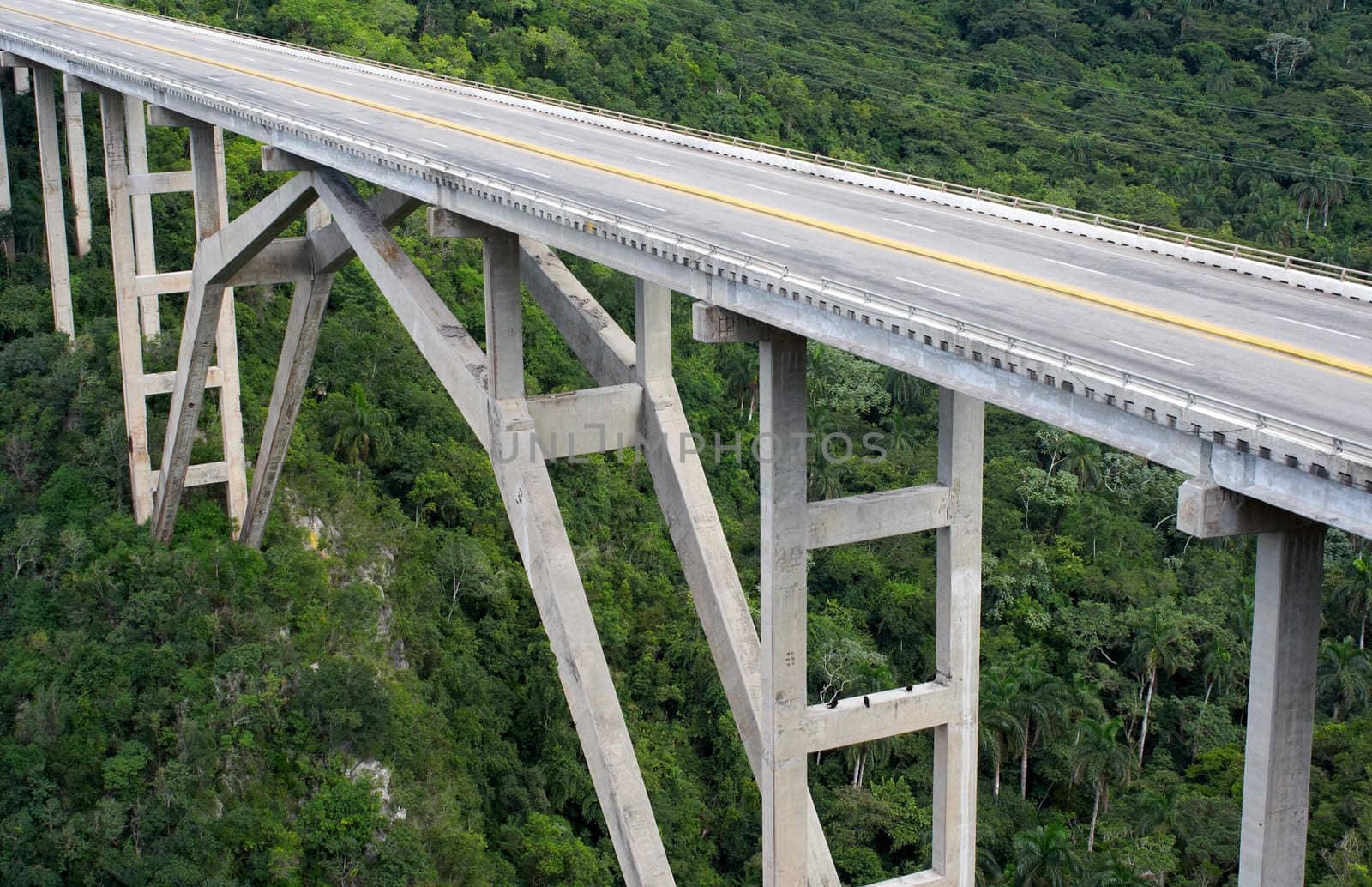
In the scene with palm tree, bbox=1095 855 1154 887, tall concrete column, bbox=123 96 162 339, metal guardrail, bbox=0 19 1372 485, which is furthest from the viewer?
tall concrete column, bbox=123 96 162 339

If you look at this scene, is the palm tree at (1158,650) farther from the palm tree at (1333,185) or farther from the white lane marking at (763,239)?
the palm tree at (1333,185)

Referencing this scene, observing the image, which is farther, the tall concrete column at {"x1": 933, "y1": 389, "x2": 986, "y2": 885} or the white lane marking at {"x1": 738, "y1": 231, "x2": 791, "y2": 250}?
the white lane marking at {"x1": 738, "y1": 231, "x2": 791, "y2": 250}

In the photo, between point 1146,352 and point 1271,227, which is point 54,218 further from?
point 1271,227

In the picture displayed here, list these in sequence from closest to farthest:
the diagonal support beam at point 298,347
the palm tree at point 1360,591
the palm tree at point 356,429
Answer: the diagonal support beam at point 298,347 → the palm tree at point 356,429 → the palm tree at point 1360,591

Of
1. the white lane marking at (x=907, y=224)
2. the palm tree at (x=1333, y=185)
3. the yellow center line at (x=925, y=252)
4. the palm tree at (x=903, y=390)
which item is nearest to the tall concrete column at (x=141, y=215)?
the yellow center line at (x=925, y=252)

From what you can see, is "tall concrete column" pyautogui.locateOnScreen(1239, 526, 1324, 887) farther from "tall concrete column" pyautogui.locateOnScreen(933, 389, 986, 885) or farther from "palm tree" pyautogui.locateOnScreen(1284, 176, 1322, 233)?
"palm tree" pyautogui.locateOnScreen(1284, 176, 1322, 233)

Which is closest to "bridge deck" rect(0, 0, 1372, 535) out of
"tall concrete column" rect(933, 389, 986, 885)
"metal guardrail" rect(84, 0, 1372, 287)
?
"metal guardrail" rect(84, 0, 1372, 287)
